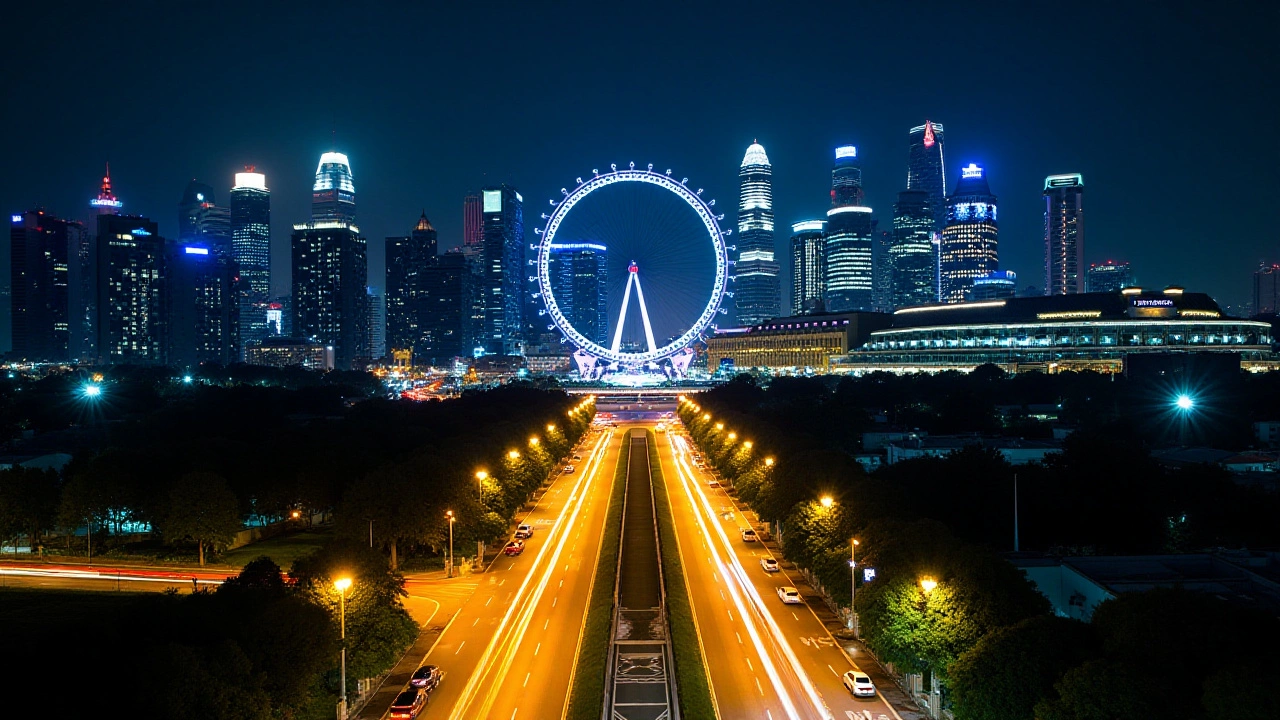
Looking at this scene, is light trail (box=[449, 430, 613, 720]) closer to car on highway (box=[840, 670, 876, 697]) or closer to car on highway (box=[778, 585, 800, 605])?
car on highway (box=[778, 585, 800, 605])

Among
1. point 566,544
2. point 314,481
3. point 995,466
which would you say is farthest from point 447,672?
point 995,466

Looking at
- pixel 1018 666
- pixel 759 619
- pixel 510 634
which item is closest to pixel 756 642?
pixel 759 619

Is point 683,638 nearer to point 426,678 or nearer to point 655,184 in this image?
point 426,678

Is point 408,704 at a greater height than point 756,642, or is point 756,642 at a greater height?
point 408,704

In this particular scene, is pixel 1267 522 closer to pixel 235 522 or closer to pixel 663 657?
pixel 663 657

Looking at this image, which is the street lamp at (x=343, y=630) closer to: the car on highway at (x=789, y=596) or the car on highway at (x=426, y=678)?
the car on highway at (x=426, y=678)

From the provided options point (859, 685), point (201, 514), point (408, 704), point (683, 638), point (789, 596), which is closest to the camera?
point (408, 704)

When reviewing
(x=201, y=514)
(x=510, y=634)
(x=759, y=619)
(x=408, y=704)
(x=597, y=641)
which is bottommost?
(x=759, y=619)
